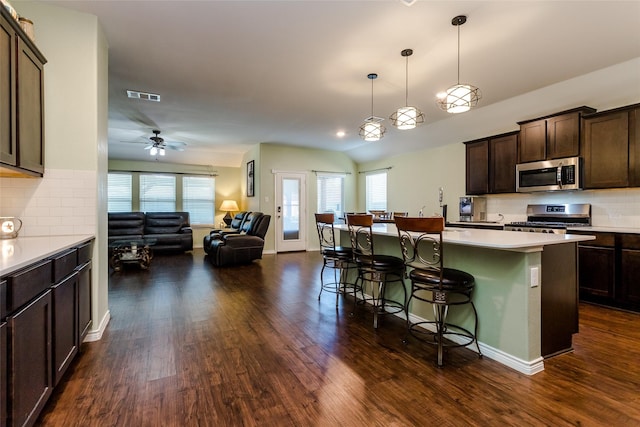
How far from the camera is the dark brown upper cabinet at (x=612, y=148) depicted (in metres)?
3.31

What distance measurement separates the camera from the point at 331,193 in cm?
823

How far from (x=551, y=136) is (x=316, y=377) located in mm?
4282

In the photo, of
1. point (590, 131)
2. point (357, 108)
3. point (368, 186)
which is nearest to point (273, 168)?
point (368, 186)

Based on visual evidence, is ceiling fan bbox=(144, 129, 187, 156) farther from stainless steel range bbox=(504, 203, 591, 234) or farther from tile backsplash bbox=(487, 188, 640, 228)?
tile backsplash bbox=(487, 188, 640, 228)

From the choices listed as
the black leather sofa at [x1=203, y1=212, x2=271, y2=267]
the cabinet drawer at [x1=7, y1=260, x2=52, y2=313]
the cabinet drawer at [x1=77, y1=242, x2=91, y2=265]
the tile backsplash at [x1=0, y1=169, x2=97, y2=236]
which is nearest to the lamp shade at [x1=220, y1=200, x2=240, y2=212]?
the black leather sofa at [x1=203, y1=212, x2=271, y2=267]

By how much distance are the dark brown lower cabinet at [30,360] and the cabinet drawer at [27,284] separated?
4 cm

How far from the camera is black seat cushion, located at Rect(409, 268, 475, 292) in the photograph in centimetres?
210

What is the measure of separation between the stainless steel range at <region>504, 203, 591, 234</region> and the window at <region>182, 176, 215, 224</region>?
7.35 meters

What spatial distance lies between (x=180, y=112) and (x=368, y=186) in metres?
4.97

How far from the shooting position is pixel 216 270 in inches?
210

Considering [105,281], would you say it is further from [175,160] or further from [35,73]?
[175,160]

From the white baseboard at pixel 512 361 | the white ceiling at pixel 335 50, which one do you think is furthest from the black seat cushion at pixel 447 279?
the white ceiling at pixel 335 50

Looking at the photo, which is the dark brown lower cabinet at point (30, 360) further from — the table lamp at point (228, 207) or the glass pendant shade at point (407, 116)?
the table lamp at point (228, 207)

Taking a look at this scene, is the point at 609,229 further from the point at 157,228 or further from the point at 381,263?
the point at 157,228
